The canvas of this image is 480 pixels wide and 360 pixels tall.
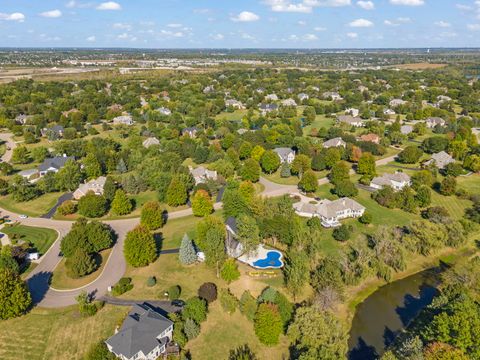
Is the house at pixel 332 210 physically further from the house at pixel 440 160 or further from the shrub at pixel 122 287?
the house at pixel 440 160

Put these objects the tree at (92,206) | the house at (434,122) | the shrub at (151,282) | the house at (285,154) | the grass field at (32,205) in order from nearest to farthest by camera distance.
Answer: the shrub at (151,282) < the tree at (92,206) < the grass field at (32,205) < the house at (285,154) < the house at (434,122)

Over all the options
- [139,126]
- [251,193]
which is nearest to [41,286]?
[251,193]

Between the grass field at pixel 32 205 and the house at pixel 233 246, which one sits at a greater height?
the house at pixel 233 246

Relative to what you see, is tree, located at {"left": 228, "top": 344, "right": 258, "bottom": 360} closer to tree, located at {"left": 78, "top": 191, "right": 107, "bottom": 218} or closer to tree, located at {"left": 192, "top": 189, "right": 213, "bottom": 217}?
tree, located at {"left": 192, "top": 189, "right": 213, "bottom": 217}

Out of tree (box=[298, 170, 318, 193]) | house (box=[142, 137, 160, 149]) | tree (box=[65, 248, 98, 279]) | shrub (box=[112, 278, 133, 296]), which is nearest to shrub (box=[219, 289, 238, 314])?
shrub (box=[112, 278, 133, 296])

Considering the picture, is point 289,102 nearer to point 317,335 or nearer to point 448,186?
point 448,186

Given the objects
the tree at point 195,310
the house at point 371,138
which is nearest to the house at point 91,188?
the tree at point 195,310

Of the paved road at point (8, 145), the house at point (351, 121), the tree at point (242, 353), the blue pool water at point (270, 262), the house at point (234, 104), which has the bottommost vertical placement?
the tree at point (242, 353)
